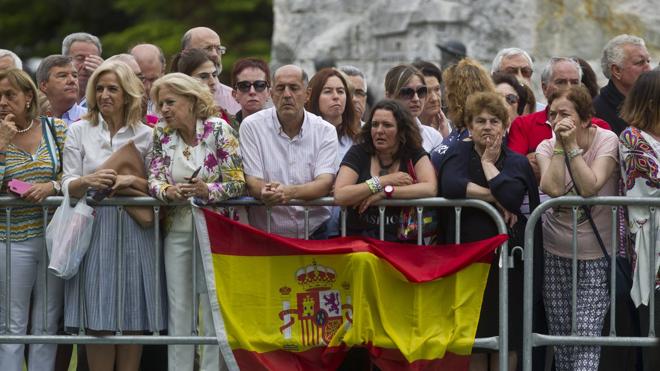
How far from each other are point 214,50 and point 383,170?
91.8 inches

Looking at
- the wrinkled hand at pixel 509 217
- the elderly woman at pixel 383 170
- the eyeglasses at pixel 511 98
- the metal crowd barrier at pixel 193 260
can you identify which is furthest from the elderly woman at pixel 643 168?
the eyeglasses at pixel 511 98

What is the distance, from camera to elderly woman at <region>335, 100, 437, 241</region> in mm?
8430

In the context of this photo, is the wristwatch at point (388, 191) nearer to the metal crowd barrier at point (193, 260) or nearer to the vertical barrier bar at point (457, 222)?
the metal crowd barrier at point (193, 260)

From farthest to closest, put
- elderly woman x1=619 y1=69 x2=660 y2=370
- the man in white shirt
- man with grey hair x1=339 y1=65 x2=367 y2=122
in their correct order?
1. man with grey hair x1=339 y1=65 x2=367 y2=122
2. the man in white shirt
3. elderly woman x1=619 y1=69 x2=660 y2=370

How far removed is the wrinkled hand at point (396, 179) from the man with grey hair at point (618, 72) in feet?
5.58

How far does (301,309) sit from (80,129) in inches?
64.2

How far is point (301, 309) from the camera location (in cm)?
854

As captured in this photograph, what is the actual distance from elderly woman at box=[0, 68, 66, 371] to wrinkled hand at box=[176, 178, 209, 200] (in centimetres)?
77

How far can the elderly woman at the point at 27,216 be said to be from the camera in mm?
8594

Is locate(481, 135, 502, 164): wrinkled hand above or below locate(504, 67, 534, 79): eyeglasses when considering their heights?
below

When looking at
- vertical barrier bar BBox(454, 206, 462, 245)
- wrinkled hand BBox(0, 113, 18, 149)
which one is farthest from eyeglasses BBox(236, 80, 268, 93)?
vertical barrier bar BBox(454, 206, 462, 245)

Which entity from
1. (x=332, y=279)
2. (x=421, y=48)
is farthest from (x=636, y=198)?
(x=421, y=48)

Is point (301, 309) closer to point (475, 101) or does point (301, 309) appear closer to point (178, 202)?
point (178, 202)

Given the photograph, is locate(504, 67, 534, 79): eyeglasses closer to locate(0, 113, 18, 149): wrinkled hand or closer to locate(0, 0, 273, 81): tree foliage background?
locate(0, 113, 18, 149): wrinkled hand
